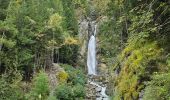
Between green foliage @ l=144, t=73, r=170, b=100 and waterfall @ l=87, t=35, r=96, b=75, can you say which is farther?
waterfall @ l=87, t=35, r=96, b=75

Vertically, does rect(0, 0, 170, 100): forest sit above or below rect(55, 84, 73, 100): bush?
above

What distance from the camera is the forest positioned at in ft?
33.9

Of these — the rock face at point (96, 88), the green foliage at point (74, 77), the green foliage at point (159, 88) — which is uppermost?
the green foliage at point (159, 88)

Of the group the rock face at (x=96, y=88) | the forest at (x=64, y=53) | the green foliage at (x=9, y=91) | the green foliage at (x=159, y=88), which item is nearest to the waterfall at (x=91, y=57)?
the forest at (x=64, y=53)

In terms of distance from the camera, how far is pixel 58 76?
109 ft

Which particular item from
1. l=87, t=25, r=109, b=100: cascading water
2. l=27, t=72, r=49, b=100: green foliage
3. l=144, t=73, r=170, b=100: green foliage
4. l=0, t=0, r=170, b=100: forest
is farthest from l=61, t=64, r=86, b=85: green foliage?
l=144, t=73, r=170, b=100: green foliage

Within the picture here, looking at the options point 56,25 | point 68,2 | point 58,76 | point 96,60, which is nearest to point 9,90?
point 58,76

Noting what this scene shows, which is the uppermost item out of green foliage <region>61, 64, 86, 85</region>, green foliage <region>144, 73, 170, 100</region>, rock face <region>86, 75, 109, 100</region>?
green foliage <region>144, 73, 170, 100</region>

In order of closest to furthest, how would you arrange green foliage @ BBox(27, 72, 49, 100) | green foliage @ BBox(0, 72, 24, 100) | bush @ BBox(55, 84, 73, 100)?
green foliage @ BBox(0, 72, 24, 100)
green foliage @ BBox(27, 72, 49, 100)
bush @ BBox(55, 84, 73, 100)

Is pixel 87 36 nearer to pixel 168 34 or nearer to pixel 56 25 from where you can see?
pixel 56 25

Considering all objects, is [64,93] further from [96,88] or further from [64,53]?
[64,53]

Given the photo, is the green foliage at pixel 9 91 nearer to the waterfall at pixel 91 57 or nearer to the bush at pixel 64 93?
the bush at pixel 64 93

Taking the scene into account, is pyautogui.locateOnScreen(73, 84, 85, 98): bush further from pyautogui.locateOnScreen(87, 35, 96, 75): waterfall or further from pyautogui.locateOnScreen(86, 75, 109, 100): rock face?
pyautogui.locateOnScreen(87, 35, 96, 75): waterfall

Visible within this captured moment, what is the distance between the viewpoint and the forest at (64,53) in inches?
407
